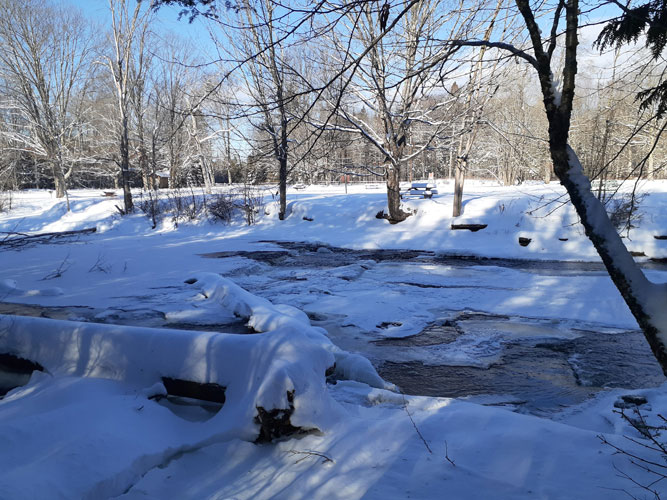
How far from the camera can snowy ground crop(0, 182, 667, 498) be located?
258cm

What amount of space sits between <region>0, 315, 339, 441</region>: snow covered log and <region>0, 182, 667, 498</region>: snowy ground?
2 cm

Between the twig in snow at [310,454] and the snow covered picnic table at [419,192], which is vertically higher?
the snow covered picnic table at [419,192]

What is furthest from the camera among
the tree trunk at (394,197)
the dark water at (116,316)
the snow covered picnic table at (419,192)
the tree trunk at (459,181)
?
the snow covered picnic table at (419,192)

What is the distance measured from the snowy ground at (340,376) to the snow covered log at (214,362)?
0.02 metres

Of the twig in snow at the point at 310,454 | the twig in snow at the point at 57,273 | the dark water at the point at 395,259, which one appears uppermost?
the twig in snow at the point at 57,273

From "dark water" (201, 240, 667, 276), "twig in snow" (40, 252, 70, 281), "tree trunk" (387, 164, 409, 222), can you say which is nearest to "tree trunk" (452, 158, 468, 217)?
"tree trunk" (387, 164, 409, 222)

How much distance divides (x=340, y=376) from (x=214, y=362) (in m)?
1.53

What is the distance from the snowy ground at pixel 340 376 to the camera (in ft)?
8.48

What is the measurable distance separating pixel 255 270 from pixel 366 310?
426 centimetres

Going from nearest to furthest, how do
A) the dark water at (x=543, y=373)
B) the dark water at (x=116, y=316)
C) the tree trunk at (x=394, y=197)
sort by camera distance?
the dark water at (x=543, y=373), the dark water at (x=116, y=316), the tree trunk at (x=394, y=197)

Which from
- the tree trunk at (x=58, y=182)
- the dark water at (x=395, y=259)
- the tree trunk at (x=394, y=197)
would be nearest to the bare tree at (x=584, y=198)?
the dark water at (x=395, y=259)

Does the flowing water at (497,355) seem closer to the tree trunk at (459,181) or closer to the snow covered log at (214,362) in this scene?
the snow covered log at (214,362)

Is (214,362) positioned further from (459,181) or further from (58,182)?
(58,182)

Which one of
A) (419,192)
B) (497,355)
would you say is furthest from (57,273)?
(419,192)
